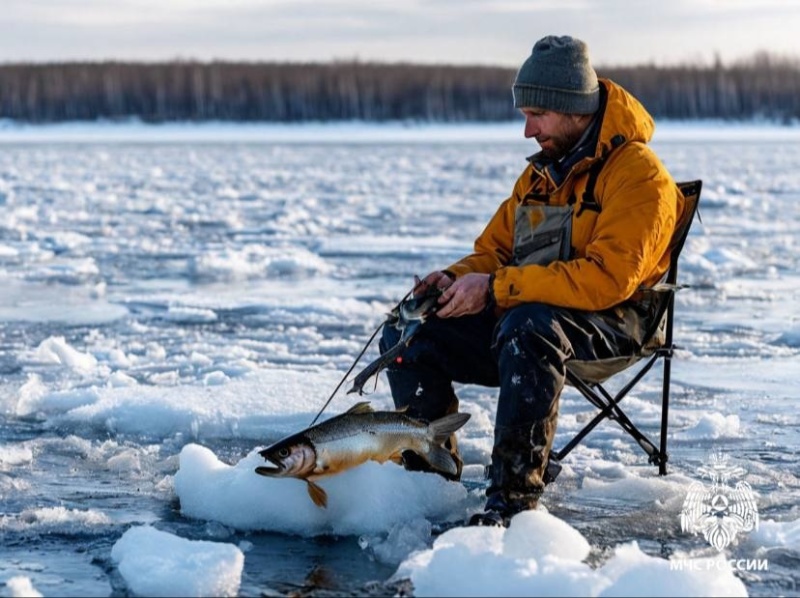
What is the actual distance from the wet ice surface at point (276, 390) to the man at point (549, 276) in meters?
0.31

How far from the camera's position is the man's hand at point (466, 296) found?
345 centimetres

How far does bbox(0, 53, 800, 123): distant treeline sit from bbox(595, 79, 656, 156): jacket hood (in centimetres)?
5498

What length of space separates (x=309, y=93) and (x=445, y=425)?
58.9 m

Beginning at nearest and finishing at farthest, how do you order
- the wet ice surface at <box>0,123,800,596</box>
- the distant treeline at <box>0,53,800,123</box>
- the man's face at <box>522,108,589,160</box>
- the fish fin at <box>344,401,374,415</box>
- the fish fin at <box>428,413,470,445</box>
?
the wet ice surface at <box>0,123,800,596</box>
the fish fin at <box>344,401,374,415</box>
the fish fin at <box>428,413,470,445</box>
the man's face at <box>522,108,589,160</box>
the distant treeline at <box>0,53,800,123</box>

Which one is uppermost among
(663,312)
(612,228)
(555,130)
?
(555,130)

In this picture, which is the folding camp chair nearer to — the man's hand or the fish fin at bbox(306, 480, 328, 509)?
the man's hand

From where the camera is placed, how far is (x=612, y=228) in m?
3.36

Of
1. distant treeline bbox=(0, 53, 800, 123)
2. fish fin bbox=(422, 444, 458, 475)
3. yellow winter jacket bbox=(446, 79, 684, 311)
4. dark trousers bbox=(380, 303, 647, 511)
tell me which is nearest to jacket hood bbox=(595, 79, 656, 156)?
yellow winter jacket bbox=(446, 79, 684, 311)

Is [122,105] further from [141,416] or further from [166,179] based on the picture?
[141,416]

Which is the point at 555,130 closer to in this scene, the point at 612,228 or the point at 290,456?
the point at 612,228

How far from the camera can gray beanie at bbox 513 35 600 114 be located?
11.7 feet

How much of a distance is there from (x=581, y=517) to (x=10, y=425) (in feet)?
7.26

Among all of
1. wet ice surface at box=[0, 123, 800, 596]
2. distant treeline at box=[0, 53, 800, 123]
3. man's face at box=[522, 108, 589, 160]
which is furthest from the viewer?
distant treeline at box=[0, 53, 800, 123]

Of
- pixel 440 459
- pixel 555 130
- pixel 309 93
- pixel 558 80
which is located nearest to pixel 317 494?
pixel 440 459
